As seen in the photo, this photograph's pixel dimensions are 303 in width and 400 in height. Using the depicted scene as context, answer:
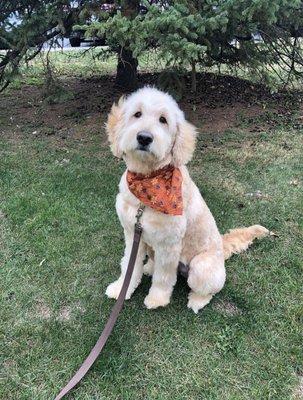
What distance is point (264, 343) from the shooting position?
9.84ft

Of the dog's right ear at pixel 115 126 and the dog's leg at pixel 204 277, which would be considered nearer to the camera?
the dog's right ear at pixel 115 126

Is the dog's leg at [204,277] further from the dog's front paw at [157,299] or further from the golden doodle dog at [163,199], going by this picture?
the dog's front paw at [157,299]

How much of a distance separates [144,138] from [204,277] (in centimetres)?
117

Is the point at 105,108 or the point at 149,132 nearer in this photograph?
the point at 149,132

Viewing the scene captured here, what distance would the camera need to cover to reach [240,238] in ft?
12.1

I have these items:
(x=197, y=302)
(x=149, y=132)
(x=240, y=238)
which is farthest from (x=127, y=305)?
(x=149, y=132)

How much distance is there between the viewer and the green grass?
272cm

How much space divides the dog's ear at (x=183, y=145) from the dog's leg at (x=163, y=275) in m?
0.63

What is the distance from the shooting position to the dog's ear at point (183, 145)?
111 inches

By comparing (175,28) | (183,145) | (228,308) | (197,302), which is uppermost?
(175,28)

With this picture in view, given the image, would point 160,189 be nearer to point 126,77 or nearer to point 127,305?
point 127,305

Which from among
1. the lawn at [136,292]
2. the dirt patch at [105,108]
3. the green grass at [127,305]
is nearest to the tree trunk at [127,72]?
the dirt patch at [105,108]

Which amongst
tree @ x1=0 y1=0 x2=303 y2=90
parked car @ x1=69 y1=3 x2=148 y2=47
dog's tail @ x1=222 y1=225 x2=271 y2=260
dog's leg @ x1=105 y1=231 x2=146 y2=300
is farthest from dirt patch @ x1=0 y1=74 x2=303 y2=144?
dog's leg @ x1=105 y1=231 x2=146 y2=300

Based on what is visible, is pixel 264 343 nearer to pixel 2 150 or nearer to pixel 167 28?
pixel 167 28
